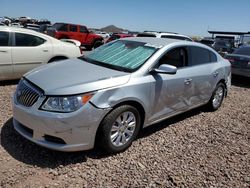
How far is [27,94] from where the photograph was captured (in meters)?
3.44

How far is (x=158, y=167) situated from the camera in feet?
11.4

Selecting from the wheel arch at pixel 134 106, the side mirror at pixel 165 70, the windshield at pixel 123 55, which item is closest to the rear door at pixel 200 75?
the side mirror at pixel 165 70

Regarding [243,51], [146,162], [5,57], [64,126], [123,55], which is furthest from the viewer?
[243,51]

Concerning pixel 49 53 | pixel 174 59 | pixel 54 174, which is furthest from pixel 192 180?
pixel 49 53

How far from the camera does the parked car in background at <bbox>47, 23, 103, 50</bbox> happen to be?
53.7 feet

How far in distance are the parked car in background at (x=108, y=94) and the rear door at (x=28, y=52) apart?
2518 millimetres

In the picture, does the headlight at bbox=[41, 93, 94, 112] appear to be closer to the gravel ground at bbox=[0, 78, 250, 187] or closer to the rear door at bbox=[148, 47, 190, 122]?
the gravel ground at bbox=[0, 78, 250, 187]

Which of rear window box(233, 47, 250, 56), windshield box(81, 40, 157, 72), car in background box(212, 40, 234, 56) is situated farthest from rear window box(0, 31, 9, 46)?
car in background box(212, 40, 234, 56)

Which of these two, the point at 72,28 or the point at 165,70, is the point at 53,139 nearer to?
the point at 165,70

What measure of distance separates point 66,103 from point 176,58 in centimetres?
219

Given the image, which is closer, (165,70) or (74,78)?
(74,78)

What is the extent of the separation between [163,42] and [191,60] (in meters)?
0.67

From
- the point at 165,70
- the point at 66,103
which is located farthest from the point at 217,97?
the point at 66,103

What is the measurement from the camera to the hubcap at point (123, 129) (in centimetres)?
354
